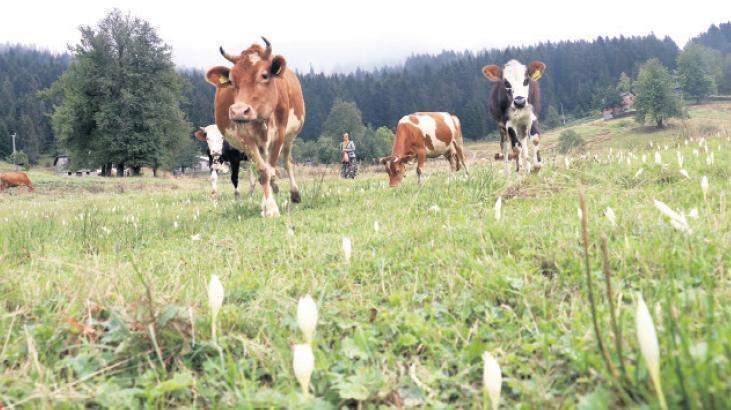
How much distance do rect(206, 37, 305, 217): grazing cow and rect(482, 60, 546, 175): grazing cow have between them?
5.00m

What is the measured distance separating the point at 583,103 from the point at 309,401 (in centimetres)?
18831

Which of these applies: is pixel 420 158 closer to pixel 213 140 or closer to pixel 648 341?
pixel 213 140

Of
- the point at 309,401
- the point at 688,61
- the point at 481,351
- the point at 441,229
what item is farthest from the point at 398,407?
the point at 688,61

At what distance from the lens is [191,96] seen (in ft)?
462

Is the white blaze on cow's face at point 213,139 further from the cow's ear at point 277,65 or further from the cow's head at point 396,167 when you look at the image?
the cow's ear at point 277,65

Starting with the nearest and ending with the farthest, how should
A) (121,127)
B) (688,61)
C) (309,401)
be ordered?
(309,401), (121,127), (688,61)

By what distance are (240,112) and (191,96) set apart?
14509 cm

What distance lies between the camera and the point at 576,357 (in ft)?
6.31

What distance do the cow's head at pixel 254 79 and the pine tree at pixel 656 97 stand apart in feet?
396

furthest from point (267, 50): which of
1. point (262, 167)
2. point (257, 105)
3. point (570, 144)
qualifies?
point (570, 144)

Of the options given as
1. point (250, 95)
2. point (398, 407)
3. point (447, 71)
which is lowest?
point (398, 407)

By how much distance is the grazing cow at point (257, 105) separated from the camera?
330 inches

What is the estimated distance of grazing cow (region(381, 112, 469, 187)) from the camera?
15594 mm

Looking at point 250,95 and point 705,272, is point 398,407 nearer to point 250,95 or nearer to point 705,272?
→ point 705,272
